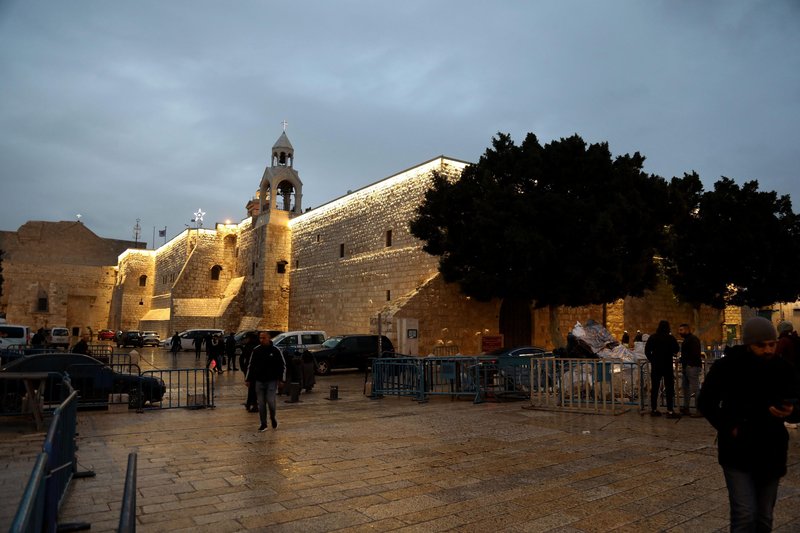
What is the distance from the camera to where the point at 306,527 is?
3828 mm

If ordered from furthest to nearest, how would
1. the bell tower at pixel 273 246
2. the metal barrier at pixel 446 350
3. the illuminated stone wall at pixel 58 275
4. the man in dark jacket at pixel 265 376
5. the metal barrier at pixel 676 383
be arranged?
the illuminated stone wall at pixel 58 275, the bell tower at pixel 273 246, the metal barrier at pixel 446 350, the metal barrier at pixel 676 383, the man in dark jacket at pixel 265 376

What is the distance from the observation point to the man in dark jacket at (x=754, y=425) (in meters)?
2.74

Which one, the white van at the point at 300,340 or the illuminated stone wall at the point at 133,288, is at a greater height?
the illuminated stone wall at the point at 133,288

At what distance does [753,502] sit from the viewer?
9.05 ft

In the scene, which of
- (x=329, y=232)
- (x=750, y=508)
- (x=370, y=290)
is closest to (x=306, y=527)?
(x=750, y=508)

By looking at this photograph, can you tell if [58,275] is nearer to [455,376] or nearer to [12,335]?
[12,335]

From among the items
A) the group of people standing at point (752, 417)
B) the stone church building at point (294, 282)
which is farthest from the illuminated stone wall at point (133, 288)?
the group of people standing at point (752, 417)

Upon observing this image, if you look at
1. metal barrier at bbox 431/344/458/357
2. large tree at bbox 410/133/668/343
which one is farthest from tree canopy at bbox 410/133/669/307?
metal barrier at bbox 431/344/458/357

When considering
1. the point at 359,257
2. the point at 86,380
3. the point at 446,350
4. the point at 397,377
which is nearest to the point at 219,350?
the point at 86,380

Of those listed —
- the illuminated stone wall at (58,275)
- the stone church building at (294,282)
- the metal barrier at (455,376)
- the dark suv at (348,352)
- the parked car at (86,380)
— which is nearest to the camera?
the parked car at (86,380)

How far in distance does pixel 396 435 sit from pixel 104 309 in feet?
185

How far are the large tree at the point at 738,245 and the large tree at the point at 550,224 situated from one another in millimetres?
5845

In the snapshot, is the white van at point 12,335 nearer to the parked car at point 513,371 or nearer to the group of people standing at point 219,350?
the group of people standing at point 219,350

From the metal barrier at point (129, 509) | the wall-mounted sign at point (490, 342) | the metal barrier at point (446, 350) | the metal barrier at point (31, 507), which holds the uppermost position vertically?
the metal barrier at point (31, 507)
